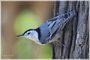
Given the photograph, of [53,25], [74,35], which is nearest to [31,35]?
[53,25]

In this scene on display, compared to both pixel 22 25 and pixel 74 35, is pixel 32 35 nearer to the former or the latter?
pixel 22 25

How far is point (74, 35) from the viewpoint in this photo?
103cm

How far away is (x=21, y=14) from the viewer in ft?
3.46

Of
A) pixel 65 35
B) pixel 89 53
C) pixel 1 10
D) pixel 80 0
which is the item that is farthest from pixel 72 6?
pixel 1 10

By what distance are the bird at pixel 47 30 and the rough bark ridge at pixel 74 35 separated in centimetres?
3

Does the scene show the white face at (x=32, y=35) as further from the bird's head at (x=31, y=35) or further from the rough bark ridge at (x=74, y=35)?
the rough bark ridge at (x=74, y=35)

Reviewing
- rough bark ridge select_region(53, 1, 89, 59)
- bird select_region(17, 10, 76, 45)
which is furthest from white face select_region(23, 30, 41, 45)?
rough bark ridge select_region(53, 1, 89, 59)

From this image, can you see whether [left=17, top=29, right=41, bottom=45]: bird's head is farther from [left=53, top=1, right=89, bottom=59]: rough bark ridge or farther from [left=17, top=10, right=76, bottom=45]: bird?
[left=53, top=1, right=89, bottom=59]: rough bark ridge

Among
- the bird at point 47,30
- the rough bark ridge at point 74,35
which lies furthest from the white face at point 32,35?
the rough bark ridge at point 74,35

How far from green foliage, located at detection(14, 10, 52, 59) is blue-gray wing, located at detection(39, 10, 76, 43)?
0.12 ft

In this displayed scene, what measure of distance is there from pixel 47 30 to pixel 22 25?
0.15 metres

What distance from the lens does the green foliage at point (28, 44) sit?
1034 millimetres

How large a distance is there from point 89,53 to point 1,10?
0.56 meters

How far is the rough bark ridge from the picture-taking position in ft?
3.36
